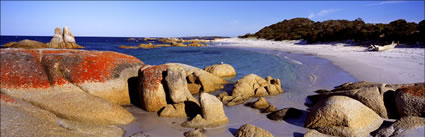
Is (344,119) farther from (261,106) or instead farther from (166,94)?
(166,94)

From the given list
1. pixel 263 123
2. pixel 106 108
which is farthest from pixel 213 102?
pixel 106 108

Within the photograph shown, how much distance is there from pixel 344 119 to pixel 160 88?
Answer: 5.12 m

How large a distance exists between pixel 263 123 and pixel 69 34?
38.1 meters

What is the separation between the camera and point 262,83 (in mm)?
10844

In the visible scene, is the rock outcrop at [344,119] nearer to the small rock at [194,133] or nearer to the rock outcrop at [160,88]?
the small rock at [194,133]

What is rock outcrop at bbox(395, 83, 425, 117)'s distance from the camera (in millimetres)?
6109

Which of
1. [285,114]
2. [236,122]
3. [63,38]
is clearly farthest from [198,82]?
[63,38]

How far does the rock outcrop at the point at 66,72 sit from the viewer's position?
23.1 ft

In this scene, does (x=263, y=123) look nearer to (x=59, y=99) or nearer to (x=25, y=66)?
(x=59, y=99)

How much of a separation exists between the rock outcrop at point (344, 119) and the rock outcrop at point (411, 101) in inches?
27.4

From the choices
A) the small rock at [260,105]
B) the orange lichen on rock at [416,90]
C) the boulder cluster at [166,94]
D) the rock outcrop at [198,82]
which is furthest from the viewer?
the rock outcrop at [198,82]

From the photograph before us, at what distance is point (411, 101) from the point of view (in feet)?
20.4

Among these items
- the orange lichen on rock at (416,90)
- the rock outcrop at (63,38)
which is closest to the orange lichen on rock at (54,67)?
the orange lichen on rock at (416,90)

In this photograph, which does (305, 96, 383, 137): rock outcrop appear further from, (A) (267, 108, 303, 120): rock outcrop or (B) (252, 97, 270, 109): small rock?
(B) (252, 97, 270, 109): small rock
